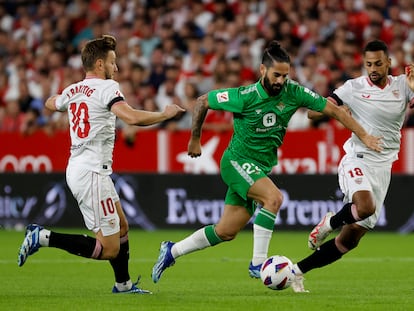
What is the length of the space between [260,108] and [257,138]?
30cm

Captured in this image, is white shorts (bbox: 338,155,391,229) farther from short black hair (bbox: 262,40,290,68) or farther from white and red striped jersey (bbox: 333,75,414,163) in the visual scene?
short black hair (bbox: 262,40,290,68)

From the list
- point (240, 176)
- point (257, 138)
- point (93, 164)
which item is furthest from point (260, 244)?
point (93, 164)

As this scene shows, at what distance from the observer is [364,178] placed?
1070 cm

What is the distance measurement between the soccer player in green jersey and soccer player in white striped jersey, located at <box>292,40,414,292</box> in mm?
572

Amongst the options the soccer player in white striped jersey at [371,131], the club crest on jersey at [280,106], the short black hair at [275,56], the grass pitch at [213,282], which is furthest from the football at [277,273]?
the short black hair at [275,56]

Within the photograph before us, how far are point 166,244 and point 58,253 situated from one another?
5.00 m

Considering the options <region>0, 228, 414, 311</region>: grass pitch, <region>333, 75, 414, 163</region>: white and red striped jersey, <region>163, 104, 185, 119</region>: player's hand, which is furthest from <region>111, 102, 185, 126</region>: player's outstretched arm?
<region>333, 75, 414, 163</region>: white and red striped jersey

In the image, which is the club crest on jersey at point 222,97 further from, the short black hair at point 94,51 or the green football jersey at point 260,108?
the short black hair at point 94,51

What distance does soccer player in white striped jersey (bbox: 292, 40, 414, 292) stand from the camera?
10.6 m

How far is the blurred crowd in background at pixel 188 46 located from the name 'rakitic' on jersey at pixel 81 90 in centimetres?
882

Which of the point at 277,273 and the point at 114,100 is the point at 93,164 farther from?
the point at 277,273

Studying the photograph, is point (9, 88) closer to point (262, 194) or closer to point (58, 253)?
point (58, 253)

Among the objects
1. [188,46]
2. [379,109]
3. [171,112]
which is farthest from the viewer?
[188,46]

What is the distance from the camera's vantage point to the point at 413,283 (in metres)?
10.9
